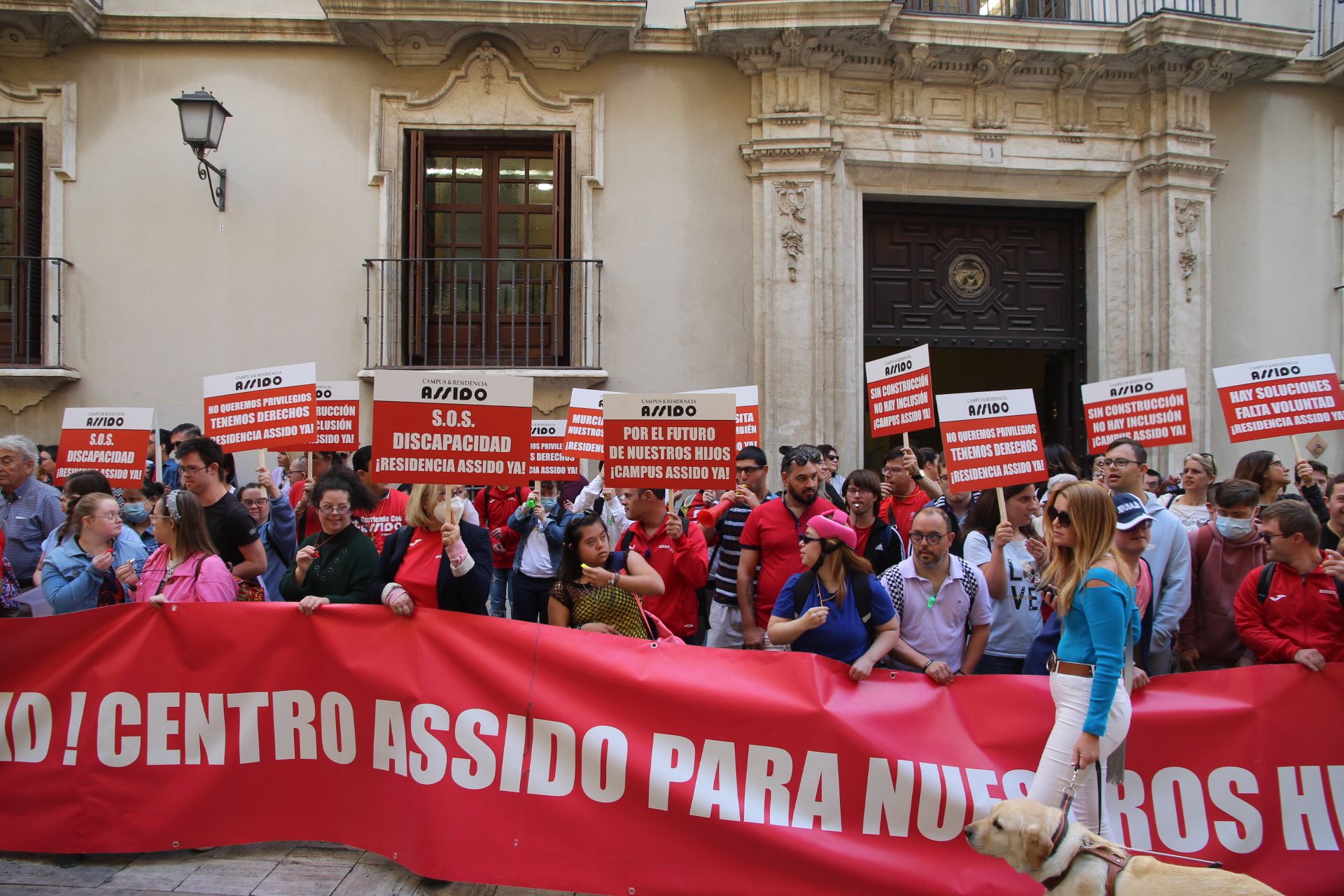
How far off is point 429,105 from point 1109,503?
28.6 feet

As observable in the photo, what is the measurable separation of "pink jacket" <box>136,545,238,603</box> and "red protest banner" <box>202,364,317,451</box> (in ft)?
5.30

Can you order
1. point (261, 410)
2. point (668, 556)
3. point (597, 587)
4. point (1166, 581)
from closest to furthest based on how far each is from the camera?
point (597, 587) < point (1166, 581) < point (668, 556) < point (261, 410)

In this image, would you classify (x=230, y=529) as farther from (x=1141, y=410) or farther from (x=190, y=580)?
(x=1141, y=410)

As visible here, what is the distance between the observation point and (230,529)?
16.2 feet

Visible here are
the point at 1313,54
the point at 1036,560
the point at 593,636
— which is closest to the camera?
the point at 593,636

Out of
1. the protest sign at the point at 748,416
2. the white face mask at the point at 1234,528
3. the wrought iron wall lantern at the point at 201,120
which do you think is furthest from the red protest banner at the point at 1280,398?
the wrought iron wall lantern at the point at 201,120

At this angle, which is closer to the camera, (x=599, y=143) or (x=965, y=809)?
(x=965, y=809)

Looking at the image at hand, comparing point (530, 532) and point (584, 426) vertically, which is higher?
point (584, 426)

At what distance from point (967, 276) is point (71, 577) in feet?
30.2

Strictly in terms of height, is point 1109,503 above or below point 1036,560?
above

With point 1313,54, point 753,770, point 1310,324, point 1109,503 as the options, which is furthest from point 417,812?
point 1313,54

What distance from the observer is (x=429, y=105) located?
10.2 m

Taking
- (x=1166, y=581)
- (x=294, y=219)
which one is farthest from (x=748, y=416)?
(x=294, y=219)

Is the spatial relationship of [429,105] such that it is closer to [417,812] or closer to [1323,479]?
[417,812]
